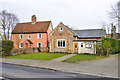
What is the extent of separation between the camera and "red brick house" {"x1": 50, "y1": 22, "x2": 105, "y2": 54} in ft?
71.5


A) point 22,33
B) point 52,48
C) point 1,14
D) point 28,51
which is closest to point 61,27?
point 52,48

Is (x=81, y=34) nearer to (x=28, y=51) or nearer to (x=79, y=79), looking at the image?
(x=28, y=51)

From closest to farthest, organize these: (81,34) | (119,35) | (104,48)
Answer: (104,48), (81,34), (119,35)

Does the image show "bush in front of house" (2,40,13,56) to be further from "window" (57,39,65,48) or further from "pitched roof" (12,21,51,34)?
"pitched roof" (12,21,51,34)

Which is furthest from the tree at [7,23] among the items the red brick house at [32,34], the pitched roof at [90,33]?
the pitched roof at [90,33]

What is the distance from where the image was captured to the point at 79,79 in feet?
22.7

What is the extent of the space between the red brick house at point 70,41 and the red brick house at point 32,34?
7378 mm

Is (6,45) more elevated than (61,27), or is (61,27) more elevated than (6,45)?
(61,27)

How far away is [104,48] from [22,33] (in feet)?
80.1

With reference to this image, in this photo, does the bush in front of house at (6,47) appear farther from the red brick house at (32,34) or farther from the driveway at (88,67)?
the red brick house at (32,34)

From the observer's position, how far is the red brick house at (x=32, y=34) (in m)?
31.5

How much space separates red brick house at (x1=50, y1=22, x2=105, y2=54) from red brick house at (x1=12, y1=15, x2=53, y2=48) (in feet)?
24.2

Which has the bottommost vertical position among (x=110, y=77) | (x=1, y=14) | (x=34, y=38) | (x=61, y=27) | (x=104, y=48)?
(x=110, y=77)

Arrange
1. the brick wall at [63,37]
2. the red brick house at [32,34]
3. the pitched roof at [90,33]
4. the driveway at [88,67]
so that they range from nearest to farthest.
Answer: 1. the driveway at [88,67]
2. the brick wall at [63,37]
3. the pitched roof at [90,33]
4. the red brick house at [32,34]
